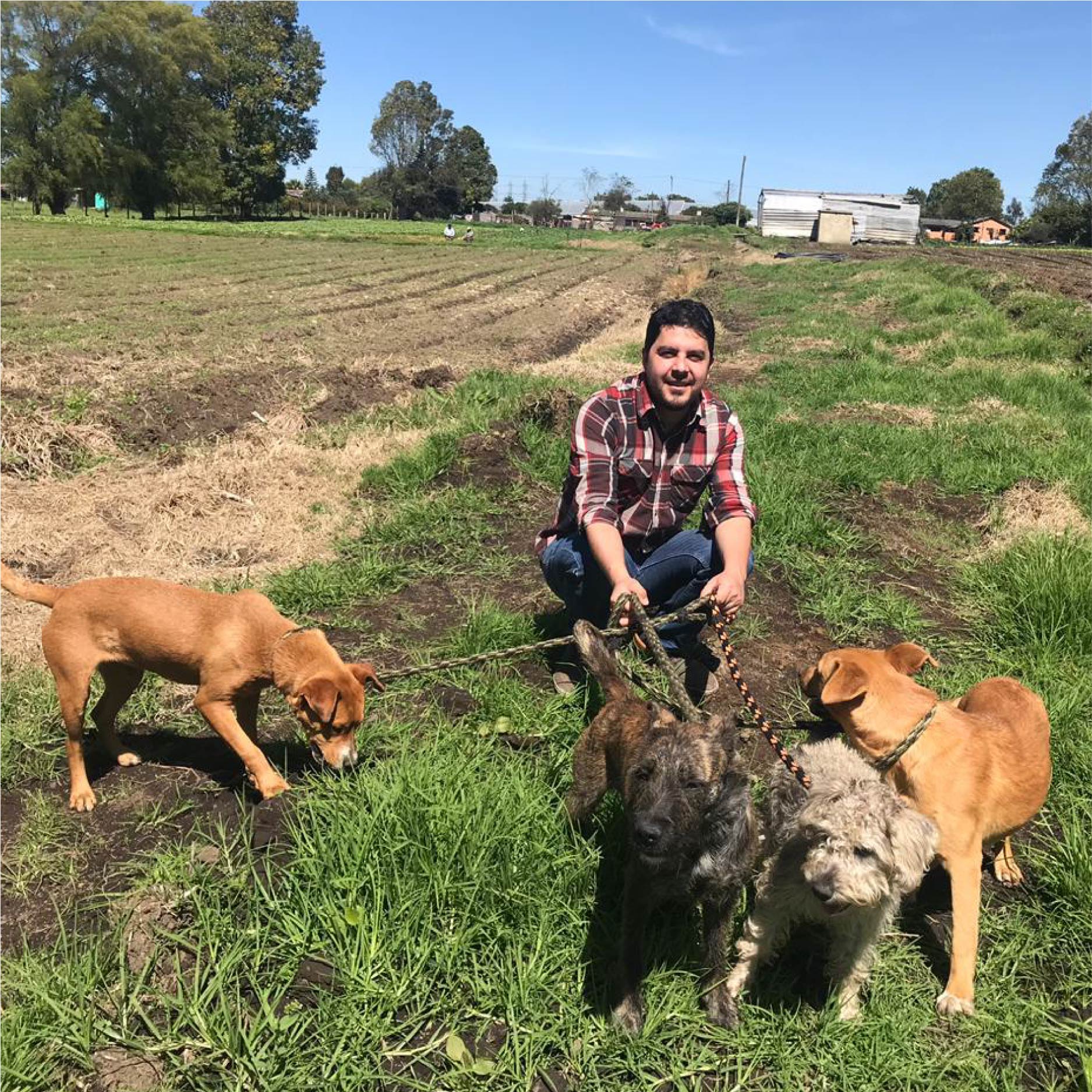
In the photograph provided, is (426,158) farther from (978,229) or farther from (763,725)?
(763,725)

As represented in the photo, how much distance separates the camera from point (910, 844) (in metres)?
2.39

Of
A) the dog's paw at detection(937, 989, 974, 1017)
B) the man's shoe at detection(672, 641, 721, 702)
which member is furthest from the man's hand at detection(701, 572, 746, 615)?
the dog's paw at detection(937, 989, 974, 1017)

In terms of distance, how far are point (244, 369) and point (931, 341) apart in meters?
12.7

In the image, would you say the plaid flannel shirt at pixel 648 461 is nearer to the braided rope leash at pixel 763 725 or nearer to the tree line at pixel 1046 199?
the braided rope leash at pixel 763 725

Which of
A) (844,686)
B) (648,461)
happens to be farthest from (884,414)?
(844,686)

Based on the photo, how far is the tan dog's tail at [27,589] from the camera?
11.0 ft

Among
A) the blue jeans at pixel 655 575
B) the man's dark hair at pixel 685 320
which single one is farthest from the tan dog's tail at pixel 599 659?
the man's dark hair at pixel 685 320

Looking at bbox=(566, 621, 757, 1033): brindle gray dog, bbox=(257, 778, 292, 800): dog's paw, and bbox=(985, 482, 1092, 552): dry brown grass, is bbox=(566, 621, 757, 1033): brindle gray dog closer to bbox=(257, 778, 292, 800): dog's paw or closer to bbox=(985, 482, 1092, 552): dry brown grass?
bbox=(257, 778, 292, 800): dog's paw

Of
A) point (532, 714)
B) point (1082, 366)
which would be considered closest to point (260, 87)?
point (1082, 366)

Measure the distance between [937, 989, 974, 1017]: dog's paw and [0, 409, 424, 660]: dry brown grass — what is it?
4804 millimetres

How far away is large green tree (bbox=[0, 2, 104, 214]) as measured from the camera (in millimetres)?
55375

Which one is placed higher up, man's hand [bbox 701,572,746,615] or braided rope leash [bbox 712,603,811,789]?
man's hand [bbox 701,572,746,615]

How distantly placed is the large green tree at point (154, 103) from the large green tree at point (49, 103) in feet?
3.56

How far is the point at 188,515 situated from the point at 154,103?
70.4 m
